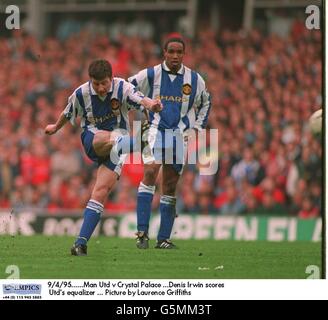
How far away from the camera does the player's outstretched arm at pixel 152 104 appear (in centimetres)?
1087

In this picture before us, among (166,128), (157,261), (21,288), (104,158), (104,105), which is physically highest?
(104,105)

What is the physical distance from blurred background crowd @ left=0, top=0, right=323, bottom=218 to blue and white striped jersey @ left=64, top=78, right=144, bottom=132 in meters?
6.94

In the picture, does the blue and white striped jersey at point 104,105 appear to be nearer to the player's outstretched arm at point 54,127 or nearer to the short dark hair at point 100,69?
the player's outstretched arm at point 54,127

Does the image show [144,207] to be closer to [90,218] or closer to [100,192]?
[100,192]

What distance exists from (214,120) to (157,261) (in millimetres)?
9464

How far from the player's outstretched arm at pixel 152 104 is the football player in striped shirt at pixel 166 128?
0.94 meters

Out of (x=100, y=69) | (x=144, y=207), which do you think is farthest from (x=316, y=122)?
(x=100, y=69)

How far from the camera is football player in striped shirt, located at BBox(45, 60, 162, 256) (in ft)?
37.1

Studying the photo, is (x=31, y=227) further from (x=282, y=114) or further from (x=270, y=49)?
(x=270, y=49)

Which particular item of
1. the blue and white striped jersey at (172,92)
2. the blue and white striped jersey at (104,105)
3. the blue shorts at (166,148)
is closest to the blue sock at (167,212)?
the blue shorts at (166,148)

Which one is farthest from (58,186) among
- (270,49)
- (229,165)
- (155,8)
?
(155,8)

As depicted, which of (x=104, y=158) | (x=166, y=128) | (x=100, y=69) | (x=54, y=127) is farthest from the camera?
(x=166, y=128)

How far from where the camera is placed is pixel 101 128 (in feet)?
37.9

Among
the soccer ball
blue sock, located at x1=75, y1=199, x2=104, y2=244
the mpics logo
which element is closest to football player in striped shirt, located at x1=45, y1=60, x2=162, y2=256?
blue sock, located at x1=75, y1=199, x2=104, y2=244
